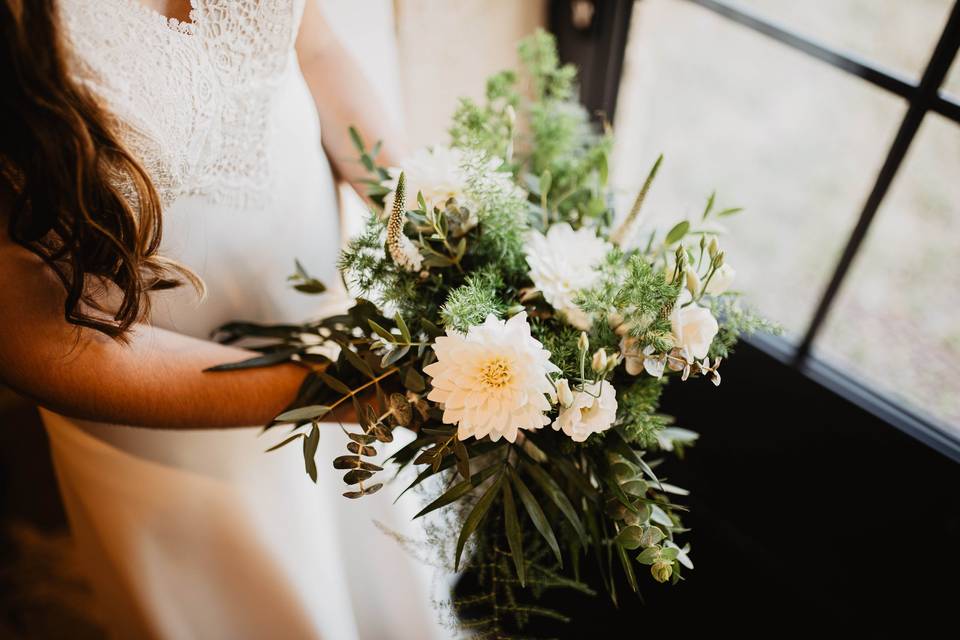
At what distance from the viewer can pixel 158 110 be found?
65 centimetres

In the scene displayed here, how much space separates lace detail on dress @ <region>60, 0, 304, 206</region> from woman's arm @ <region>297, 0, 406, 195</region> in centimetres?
14

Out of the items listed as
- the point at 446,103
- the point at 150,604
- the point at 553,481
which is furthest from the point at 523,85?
the point at 150,604

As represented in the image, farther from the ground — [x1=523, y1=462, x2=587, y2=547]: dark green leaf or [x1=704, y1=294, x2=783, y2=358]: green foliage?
[x1=704, y1=294, x2=783, y2=358]: green foliage

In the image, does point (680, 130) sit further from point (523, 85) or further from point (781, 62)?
point (523, 85)

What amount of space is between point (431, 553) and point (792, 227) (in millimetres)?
1134

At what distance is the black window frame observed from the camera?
2.75 feet

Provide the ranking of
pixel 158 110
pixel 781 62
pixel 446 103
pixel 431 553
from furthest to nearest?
pixel 781 62 → pixel 446 103 → pixel 431 553 → pixel 158 110

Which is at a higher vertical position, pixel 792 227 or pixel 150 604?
pixel 792 227

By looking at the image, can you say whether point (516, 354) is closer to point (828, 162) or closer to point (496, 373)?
point (496, 373)

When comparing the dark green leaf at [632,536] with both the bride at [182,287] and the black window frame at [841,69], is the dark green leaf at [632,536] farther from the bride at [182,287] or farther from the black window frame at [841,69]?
the black window frame at [841,69]

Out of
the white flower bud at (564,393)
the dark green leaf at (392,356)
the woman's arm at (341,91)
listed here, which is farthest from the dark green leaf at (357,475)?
the woman's arm at (341,91)

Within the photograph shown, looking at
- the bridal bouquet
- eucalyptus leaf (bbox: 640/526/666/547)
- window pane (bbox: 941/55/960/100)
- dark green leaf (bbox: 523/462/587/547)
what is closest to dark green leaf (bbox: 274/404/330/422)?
the bridal bouquet

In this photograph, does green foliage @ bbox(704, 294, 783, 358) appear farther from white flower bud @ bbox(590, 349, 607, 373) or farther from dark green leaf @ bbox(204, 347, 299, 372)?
dark green leaf @ bbox(204, 347, 299, 372)

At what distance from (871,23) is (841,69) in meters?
0.26
